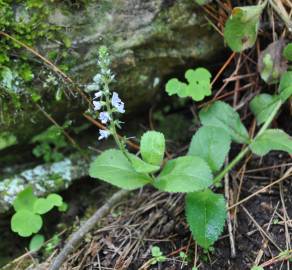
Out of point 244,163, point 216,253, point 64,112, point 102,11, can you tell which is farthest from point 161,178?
point 102,11

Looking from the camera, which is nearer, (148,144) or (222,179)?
(148,144)

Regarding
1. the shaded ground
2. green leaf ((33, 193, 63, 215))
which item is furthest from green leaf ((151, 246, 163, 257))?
green leaf ((33, 193, 63, 215))

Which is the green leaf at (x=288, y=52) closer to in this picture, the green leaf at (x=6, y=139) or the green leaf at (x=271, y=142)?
the green leaf at (x=271, y=142)

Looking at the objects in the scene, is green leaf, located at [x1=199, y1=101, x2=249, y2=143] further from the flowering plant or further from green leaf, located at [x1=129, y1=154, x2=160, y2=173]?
green leaf, located at [x1=129, y1=154, x2=160, y2=173]

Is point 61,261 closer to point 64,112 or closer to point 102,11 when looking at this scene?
point 64,112

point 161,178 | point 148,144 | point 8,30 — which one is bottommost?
point 161,178

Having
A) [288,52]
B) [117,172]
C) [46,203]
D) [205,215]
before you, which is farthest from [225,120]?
[46,203]
